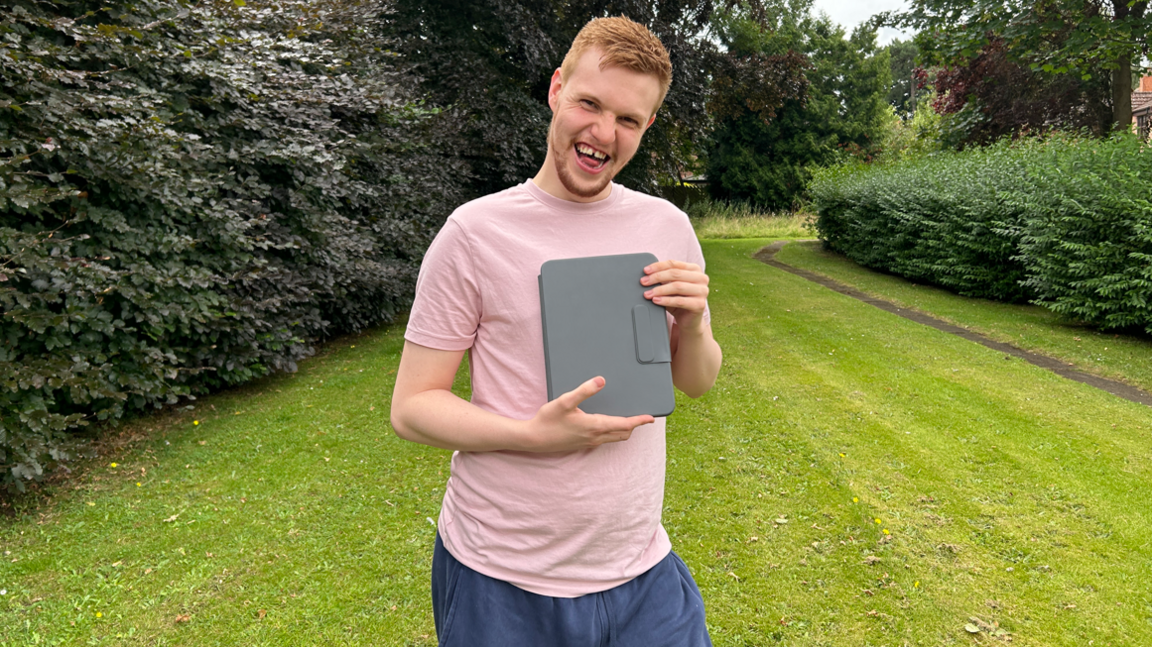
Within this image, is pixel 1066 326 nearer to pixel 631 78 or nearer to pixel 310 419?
pixel 310 419

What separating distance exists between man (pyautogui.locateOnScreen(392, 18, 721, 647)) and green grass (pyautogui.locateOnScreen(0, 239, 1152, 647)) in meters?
2.25

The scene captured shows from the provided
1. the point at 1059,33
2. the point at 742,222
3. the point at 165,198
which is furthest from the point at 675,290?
the point at 742,222

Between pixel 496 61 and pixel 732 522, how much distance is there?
401 inches

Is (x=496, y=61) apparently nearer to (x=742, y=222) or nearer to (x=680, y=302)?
(x=680, y=302)

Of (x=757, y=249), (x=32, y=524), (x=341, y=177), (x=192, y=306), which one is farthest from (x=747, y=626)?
(x=757, y=249)

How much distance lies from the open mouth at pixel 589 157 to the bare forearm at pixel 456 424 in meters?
0.50

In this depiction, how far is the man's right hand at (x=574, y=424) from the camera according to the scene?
3.76 feet

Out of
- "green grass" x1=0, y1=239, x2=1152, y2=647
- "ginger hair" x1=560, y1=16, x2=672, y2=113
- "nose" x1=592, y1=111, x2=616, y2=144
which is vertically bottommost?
"green grass" x1=0, y1=239, x2=1152, y2=647

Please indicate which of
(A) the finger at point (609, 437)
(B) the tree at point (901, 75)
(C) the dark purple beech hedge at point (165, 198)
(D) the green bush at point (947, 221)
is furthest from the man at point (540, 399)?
(B) the tree at point (901, 75)

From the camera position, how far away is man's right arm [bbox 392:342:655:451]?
1.18 metres

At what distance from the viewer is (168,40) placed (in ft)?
18.6

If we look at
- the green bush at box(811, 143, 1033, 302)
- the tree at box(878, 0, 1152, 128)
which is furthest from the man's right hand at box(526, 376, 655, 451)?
the tree at box(878, 0, 1152, 128)

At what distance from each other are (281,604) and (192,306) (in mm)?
2943

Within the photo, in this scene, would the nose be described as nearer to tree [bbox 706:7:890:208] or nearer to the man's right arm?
the man's right arm
